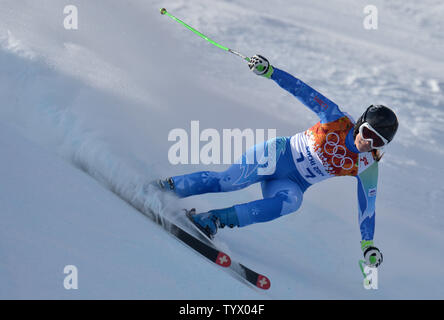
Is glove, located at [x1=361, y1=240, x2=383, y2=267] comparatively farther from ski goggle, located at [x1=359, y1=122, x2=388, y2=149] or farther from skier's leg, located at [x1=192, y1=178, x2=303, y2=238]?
ski goggle, located at [x1=359, y1=122, x2=388, y2=149]

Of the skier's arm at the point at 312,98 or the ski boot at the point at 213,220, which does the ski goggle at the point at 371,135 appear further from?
the ski boot at the point at 213,220

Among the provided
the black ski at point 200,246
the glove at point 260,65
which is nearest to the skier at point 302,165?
the glove at point 260,65

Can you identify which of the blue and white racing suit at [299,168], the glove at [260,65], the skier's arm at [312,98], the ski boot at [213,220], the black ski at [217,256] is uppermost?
the glove at [260,65]

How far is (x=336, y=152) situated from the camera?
296cm

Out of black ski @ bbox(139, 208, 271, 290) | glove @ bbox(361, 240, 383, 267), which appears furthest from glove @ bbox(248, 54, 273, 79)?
glove @ bbox(361, 240, 383, 267)

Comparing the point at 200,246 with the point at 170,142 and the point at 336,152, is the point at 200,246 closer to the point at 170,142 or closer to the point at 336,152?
the point at 336,152

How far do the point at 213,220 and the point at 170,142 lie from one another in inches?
52.3

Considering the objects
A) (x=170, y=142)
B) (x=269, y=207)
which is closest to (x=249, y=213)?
(x=269, y=207)

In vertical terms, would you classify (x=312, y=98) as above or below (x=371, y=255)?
above

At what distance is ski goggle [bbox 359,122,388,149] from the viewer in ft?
9.14

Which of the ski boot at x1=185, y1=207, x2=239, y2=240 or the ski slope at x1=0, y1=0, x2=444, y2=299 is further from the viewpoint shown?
the ski boot at x1=185, y1=207, x2=239, y2=240

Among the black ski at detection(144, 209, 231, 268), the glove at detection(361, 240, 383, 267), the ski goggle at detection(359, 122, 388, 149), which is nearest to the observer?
the black ski at detection(144, 209, 231, 268)

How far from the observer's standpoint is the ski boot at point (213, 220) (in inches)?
113

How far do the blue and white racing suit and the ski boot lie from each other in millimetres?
40
